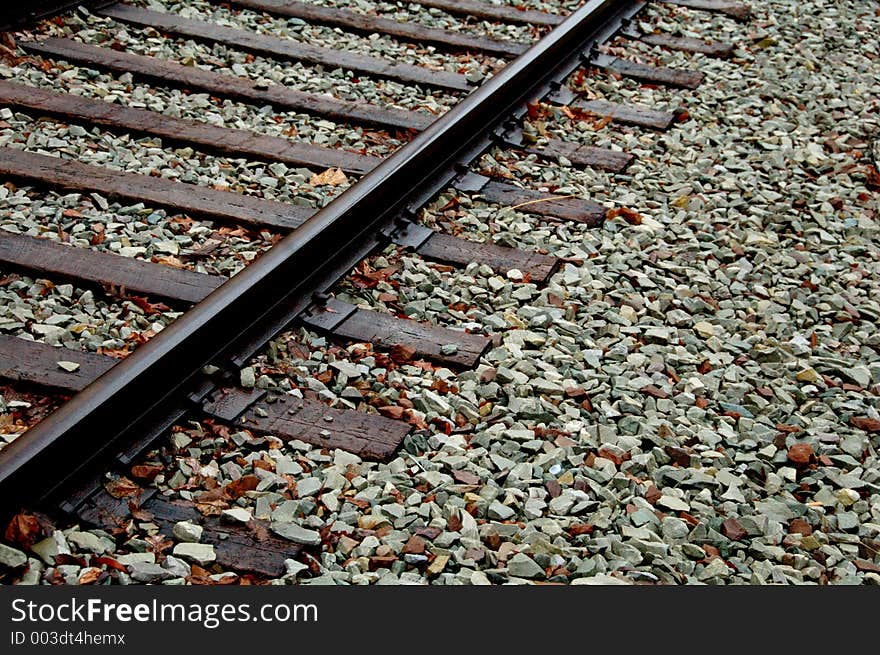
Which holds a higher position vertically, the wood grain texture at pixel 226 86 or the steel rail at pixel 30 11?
the steel rail at pixel 30 11

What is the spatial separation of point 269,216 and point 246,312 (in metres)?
0.86

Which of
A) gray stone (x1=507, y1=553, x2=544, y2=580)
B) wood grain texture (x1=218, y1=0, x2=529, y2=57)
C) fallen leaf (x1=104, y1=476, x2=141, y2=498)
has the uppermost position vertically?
wood grain texture (x1=218, y1=0, x2=529, y2=57)

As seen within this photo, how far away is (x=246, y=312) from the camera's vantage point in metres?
3.66

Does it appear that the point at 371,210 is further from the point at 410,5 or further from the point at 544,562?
the point at 410,5

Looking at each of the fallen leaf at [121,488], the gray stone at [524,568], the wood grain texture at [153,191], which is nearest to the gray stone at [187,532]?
the fallen leaf at [121,488]

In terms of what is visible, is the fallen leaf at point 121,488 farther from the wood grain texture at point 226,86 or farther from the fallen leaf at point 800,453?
the wood grain texture at point 226,86

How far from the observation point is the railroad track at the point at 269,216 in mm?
3043

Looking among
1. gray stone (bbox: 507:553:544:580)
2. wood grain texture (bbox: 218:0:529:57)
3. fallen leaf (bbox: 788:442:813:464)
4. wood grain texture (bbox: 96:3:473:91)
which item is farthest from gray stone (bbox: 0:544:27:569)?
wood grain texture (bbox: 218:0:529:57)

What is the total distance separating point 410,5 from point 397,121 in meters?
1.81

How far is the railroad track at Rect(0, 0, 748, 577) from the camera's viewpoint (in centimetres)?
304

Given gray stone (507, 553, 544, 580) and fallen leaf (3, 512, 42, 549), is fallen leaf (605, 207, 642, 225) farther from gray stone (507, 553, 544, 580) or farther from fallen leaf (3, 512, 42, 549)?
fallen leaf (3, 512, 42, 549)

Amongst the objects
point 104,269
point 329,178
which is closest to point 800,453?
point 329,178

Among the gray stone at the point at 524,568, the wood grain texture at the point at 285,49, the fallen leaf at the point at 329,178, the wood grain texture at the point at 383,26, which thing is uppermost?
the wood grain texture at the point at 383,26

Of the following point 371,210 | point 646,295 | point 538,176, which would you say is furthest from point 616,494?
point 538,176
